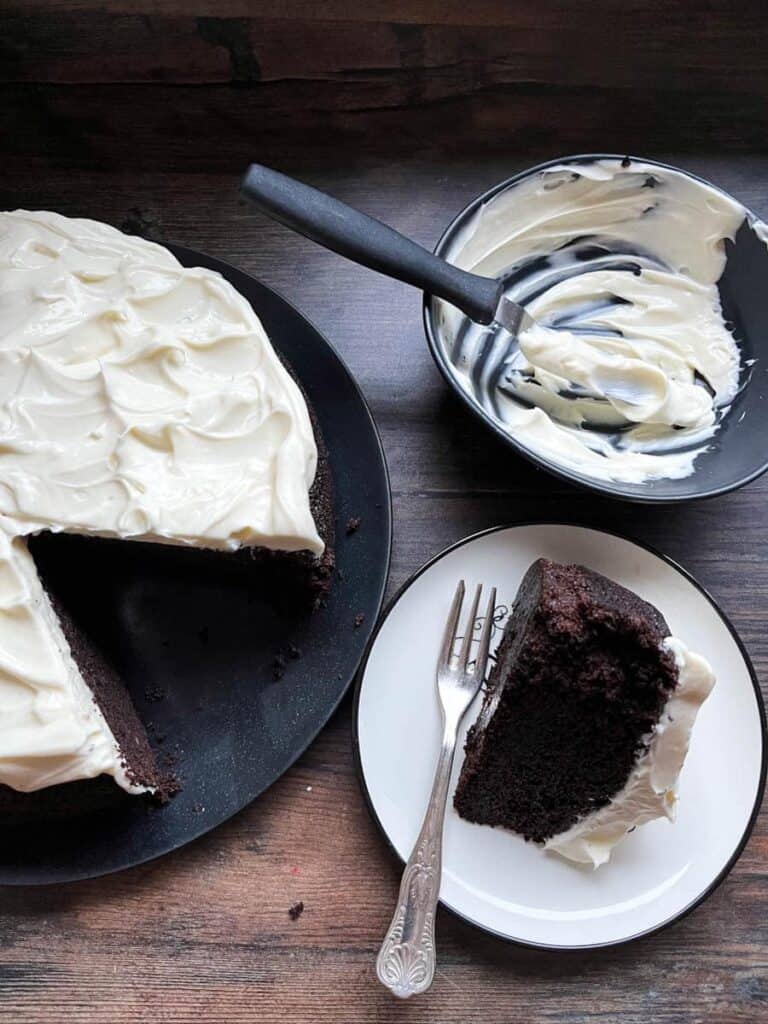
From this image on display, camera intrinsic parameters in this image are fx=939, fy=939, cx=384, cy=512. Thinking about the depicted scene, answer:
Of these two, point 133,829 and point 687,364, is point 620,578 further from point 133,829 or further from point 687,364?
point 133,829

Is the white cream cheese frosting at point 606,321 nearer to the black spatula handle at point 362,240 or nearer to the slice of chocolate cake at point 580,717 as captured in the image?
the black spatula handle at point 362,240

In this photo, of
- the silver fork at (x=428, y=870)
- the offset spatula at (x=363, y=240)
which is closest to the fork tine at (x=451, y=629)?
the silver fork at (x=428, y=870)

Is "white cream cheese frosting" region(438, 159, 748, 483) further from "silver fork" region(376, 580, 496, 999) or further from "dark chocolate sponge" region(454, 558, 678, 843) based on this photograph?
"silver fork" region(376, 580, 496, 999)

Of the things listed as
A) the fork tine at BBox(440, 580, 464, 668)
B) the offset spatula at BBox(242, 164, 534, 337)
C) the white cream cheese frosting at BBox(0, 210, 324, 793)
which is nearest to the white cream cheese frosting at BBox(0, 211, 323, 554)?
the white cream cheese frosting at BBox(0, 210, 324, 793)

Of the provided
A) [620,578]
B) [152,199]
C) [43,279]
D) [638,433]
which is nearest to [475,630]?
[620,578]

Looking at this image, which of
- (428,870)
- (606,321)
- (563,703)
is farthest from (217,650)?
(606,321)

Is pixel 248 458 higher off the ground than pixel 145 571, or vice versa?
pixel 248 458
